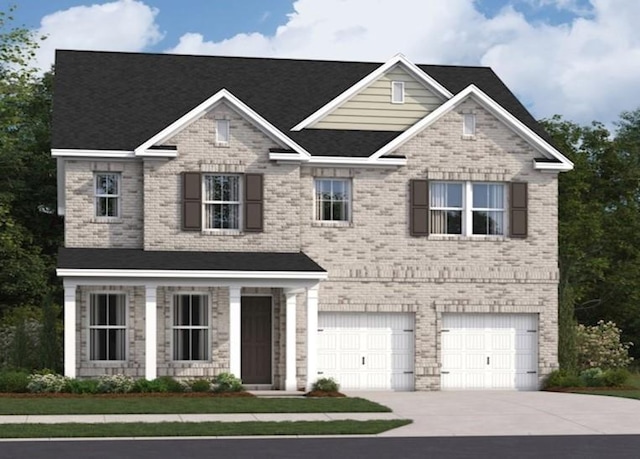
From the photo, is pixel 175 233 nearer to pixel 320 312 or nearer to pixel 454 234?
pixel 320 312

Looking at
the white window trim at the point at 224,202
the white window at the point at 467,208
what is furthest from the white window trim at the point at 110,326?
the white window at the point at 467,208

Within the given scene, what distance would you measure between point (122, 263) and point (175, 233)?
2193 mm

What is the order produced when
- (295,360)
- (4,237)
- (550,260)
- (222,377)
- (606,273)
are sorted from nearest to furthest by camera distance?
1. (222,377)
2. (295,360)
3. (550,260)
4. (4,237)
5. (606,273)

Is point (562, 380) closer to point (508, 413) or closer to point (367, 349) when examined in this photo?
point (367, 349)

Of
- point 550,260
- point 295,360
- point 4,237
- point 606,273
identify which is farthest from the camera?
point 606,273

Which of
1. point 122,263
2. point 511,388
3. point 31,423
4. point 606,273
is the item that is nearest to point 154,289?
point 122,263

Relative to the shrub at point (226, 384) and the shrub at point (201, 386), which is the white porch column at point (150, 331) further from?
the shrub at point (226, 384)

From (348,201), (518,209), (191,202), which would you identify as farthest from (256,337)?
(518,209)

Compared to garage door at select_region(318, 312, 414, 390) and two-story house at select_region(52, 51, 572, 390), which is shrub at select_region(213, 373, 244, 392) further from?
garage door at select_region(318, 312, 414, 390)

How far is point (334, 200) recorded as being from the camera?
3481cm

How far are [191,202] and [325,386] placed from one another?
20.6ft

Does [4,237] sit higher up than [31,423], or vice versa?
[4,237]

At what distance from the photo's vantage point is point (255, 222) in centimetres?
3388

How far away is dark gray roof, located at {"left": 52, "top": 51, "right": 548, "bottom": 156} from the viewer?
113ft
